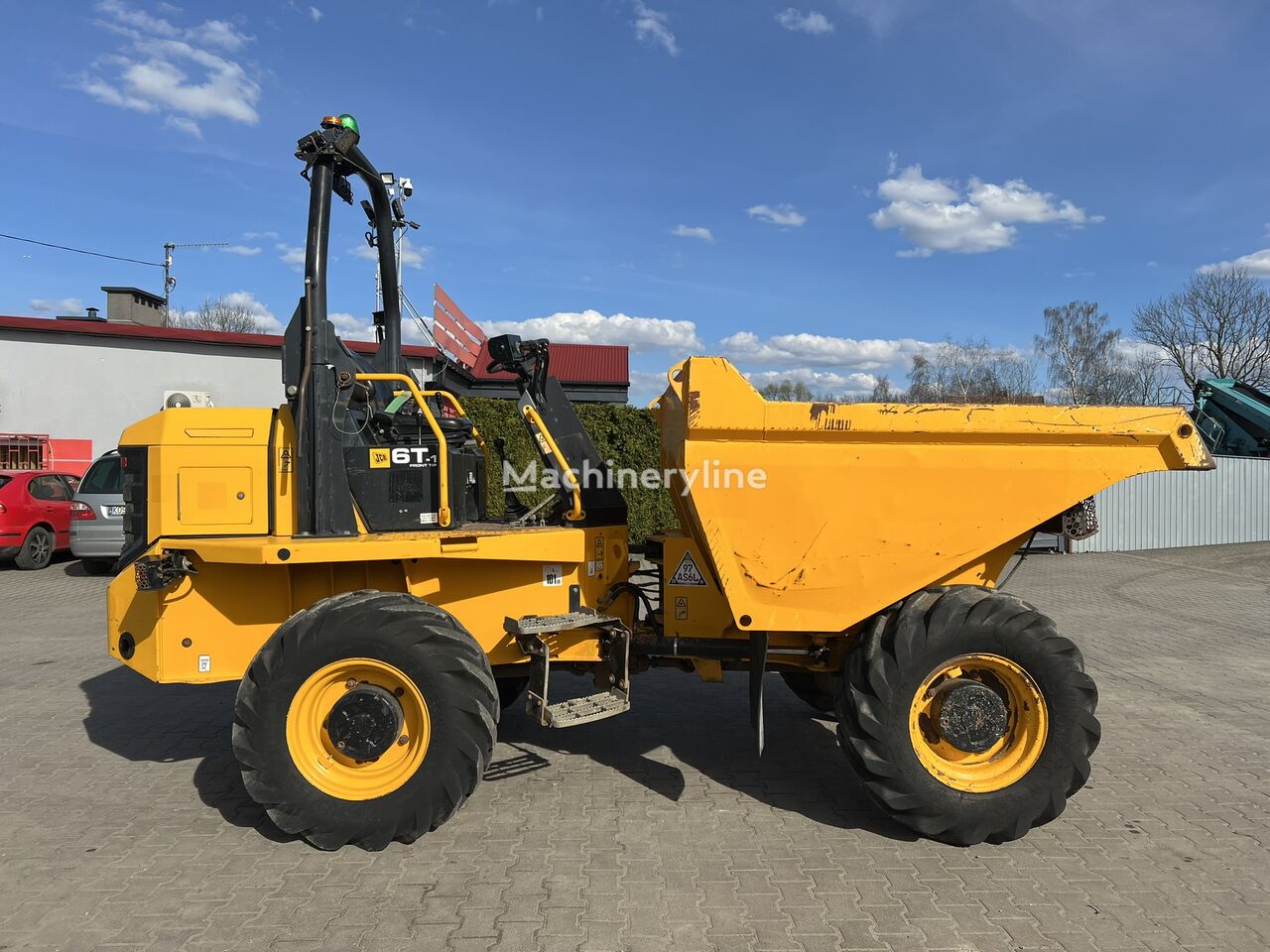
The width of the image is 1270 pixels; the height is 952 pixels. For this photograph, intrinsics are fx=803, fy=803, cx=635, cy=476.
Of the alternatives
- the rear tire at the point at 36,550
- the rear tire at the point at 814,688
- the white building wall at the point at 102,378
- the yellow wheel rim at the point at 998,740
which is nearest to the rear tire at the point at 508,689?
the rear tire at the point at 814,688

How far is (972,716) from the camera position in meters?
4.00

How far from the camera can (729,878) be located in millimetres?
3609

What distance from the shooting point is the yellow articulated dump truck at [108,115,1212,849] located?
3.90 metres

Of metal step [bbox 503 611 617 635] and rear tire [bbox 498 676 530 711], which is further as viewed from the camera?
rear tire [bbox 498 676 530 711]

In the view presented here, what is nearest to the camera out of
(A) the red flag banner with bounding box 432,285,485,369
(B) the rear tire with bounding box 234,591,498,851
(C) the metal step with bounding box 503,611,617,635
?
(B) the rear tire with bounding box 234,591,498,851

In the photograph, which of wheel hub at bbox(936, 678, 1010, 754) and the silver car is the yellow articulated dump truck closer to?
wheel hub at bbox(936, 678, 1010, 754)

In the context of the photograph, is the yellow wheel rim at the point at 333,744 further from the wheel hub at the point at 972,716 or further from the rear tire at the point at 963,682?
the wheel hub at the point at 972,716

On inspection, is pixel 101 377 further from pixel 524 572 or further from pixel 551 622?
pixel 551 622

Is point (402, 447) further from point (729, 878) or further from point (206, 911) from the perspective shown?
point (729, 878)

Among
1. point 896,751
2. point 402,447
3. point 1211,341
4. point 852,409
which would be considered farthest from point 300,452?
point 1211,341

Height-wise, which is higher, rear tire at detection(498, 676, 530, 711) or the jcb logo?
the jcb logo

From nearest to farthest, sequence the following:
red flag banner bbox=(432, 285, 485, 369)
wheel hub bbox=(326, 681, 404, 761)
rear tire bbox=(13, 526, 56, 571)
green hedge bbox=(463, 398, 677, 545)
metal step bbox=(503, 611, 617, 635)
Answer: wheel hub bbox=(326, 681, 404, 761) < metal step bbox=(503, 611, 617, 635) < red flag banner bbox=(432, 285, 485, 369) < rear tire bbox=(13, 526, 56, 571) < green hedge bbox=(463, 398, 677, 545)

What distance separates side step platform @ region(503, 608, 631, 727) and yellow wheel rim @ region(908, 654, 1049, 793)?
1535mm

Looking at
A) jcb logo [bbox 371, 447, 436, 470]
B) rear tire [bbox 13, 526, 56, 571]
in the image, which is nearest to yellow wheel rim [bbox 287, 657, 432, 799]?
jcb logo [bbox 371, 447, 436, 470]
